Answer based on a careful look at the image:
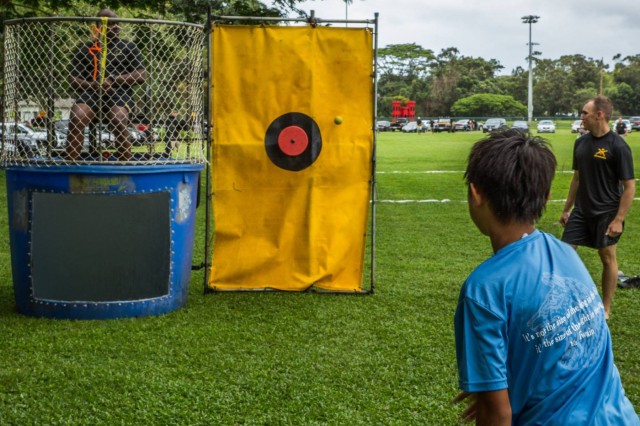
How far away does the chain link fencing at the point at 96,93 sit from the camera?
262 inches

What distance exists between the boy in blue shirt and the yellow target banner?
548 centimetres

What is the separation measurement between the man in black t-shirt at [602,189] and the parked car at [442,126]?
74751 millimetres

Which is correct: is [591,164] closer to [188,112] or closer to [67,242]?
[188,112]

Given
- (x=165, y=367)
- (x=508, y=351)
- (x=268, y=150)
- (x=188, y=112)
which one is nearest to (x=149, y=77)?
(x=188, y=112)

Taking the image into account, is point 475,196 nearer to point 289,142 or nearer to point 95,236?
point 95,236

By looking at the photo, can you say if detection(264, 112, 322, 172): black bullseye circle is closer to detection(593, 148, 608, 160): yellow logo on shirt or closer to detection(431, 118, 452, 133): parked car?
detection(593, 148, 608, 160): yellow logo on shirt

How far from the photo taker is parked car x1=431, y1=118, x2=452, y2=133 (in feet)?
269

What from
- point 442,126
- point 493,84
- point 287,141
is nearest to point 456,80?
point 493,84

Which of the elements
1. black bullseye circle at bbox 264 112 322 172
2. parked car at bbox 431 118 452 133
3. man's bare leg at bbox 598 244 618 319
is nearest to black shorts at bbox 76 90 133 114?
black bullseye circle at bbox 264 112 322 172

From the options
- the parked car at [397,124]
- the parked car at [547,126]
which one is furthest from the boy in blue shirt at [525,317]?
the parked car at [397,124]

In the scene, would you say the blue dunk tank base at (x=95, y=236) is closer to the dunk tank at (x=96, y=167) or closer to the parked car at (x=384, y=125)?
the dunk tank at (x=96, y=167)

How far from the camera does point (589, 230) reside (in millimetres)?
7422

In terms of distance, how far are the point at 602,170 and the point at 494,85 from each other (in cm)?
11549

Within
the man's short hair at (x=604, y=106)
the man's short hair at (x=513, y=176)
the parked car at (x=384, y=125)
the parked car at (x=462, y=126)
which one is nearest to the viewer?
the man's short hair at (x=513, y=176)
